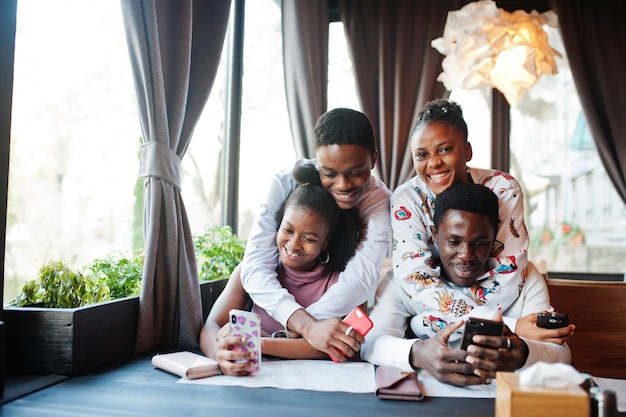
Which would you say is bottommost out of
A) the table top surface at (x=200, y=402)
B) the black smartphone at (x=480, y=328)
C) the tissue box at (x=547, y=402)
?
the table top surface at (x=200, y=402)

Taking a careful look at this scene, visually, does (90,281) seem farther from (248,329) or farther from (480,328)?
(480,328)

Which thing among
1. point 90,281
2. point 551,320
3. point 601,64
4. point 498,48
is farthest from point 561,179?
point 90,281

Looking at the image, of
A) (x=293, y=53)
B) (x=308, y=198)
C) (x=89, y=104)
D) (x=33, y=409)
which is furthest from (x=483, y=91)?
(x=33, y=409)

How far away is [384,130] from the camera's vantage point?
4.29m

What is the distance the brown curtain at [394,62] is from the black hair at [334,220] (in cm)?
207

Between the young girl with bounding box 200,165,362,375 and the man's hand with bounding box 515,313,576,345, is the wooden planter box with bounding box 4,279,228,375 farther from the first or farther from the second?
the man's hand with bounding box 515,313,576,345

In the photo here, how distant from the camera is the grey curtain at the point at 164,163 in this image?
2.12 m

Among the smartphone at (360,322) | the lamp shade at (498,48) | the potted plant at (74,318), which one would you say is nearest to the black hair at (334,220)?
the smartphone at (360,322)

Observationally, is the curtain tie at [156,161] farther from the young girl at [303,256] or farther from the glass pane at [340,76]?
the glass pane at [340,76]

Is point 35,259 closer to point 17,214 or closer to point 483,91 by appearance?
point 17,214

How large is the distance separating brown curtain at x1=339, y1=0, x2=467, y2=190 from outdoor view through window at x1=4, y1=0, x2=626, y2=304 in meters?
0.24

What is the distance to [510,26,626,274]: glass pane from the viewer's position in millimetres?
4246

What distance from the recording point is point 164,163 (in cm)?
219

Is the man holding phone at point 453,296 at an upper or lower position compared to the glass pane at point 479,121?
lower
